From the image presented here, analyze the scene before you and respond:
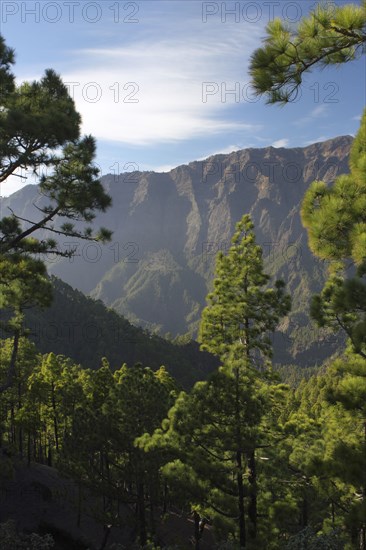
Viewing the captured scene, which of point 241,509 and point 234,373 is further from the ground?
point 234,373

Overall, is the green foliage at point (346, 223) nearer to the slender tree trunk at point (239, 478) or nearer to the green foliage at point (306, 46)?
the green foliage at point (306, 46)

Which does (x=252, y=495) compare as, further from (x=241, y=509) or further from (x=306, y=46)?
(x=306, y=46)

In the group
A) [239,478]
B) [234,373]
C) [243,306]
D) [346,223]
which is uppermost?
[346,223]

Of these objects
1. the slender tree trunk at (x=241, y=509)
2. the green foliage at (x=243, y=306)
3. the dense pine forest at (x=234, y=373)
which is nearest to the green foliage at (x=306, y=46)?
the dense pine forest at (x=234, y=373)

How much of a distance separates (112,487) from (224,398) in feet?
37.1

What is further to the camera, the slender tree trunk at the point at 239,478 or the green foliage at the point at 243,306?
the green foliage at the point at 243,306

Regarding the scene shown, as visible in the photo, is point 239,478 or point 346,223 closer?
point 346,223

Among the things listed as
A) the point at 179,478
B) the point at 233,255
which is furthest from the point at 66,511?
the point at 233,255

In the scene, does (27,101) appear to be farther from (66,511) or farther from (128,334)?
(128,334)

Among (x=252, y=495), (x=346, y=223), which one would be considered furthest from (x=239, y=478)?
(x=346, y=223)

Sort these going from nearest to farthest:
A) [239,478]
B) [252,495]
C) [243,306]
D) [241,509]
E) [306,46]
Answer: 1. [306,46]
2. [241,509]
3. [239,478]
4. [252,495]
5. [243,306]

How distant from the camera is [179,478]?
1362 cm

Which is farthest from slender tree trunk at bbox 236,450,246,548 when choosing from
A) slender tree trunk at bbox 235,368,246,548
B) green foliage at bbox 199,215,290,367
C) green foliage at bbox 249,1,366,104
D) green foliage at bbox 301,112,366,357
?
green foliage at bbox 249,1,366,104

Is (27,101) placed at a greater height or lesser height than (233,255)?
greater
